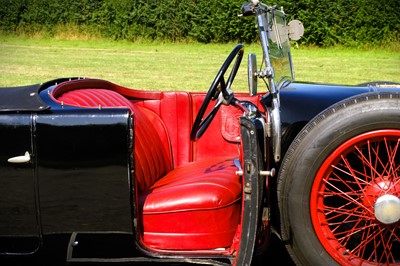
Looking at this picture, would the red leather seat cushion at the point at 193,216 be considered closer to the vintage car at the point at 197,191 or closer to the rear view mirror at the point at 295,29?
the vintage car at the point at 197,191

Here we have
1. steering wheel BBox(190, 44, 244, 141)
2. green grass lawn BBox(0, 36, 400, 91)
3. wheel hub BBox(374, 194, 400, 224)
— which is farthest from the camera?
green grass lawn BBox(0, 36, 400, 91)

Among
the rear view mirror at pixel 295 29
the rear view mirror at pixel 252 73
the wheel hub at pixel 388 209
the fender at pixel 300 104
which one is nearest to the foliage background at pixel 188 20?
the rear view mirror at pixel 295 29

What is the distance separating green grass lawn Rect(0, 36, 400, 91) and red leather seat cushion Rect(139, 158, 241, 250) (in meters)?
7.41

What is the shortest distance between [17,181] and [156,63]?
40.8 feet

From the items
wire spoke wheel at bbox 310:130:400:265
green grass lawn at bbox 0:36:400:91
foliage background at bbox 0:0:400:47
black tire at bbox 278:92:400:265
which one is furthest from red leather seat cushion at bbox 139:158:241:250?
foliage background at bbox 0:0:400:47

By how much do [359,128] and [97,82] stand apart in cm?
166

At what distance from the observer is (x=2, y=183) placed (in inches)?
98.6

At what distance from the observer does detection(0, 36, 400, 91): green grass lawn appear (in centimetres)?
1163

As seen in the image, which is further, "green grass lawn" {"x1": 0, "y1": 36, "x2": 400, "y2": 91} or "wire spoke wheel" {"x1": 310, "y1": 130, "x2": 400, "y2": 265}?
"green grass lawn" {"x1": 0, "y1": 36, "x2": 400, "y2": 91}

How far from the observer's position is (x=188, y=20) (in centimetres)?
1981

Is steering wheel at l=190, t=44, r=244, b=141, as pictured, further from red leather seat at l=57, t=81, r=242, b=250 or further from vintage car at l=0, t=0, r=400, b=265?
red leather seat at l=57, t=81, r=242, b=250

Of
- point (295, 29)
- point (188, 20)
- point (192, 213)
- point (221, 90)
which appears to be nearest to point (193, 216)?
point (192, 213)

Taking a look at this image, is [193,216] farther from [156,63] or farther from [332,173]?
[156,63]

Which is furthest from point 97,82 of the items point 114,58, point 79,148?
point 114,58
